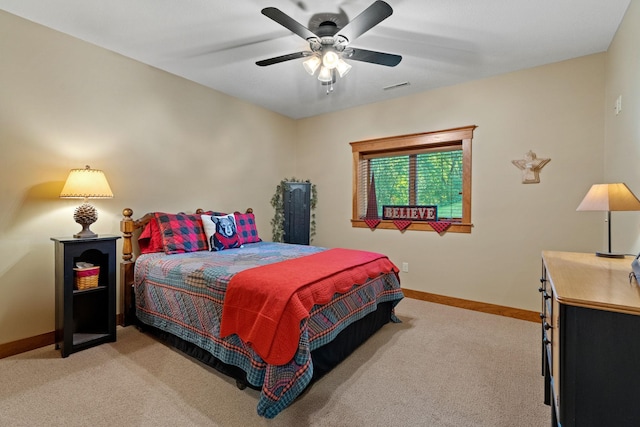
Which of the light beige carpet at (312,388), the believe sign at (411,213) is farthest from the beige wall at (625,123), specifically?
the believe sign at (411,213)

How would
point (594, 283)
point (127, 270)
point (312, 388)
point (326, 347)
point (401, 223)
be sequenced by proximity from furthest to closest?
point (401, 223)
point (127, 270)
point (326, 347)
point (312, 388)
point (594, 283)

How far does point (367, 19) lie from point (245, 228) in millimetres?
2547

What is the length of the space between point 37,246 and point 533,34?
14.6 ft

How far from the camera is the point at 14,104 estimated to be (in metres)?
2.37

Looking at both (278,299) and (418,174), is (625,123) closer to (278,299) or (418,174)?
(418,174)

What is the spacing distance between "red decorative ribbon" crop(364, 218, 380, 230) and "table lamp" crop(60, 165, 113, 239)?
3000 mm

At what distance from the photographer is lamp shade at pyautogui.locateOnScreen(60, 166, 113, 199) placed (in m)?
2.41

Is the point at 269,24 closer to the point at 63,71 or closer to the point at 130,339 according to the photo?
the point at 63,71

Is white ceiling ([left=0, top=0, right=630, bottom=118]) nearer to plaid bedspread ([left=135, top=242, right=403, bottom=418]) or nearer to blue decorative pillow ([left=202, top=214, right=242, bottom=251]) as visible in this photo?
blue decorative pillow ([left=202, top=214, right=242, bottom=251])

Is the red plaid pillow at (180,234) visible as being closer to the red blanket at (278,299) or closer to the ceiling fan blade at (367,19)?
the red blanket at (278,299)

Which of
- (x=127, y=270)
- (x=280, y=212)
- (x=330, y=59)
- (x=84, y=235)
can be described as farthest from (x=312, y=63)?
(x=280, y=212)

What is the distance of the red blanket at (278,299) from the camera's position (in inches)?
66.3

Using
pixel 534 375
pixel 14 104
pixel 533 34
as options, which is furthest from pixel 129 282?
pixel 533 34

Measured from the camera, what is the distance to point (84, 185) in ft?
8.02
